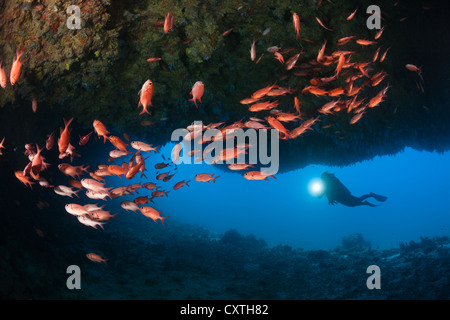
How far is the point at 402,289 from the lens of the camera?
6465 mm

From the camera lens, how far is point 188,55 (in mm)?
7070

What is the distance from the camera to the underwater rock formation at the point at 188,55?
572 cm

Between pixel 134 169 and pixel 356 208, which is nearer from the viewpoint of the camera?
pixel 134 169

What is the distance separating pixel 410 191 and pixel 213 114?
732 feet

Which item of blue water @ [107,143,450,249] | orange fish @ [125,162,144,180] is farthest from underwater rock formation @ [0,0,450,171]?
blue water @ [107,143,450,249]

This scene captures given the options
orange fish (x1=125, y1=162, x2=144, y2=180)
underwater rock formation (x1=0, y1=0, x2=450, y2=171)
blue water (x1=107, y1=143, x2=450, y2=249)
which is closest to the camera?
orange fish (x1=125, y1=162, x2=144, y2=180)

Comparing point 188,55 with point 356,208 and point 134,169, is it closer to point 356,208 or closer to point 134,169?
point 134,169

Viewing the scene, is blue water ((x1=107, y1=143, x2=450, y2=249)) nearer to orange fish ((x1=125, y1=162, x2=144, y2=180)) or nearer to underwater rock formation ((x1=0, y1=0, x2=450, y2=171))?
underwater rock formation ((x1=0, y1=0, x2=450, y2=171))

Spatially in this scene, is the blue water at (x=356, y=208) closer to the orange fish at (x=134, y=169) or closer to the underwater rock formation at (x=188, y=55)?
the underwater rock formation at (x=188, y=55)

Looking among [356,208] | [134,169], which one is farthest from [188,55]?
[356,208]

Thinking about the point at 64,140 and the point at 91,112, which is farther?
the point at 91,112

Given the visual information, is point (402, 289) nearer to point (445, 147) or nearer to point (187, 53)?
point (187, 53)

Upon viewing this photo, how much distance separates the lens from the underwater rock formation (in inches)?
225
